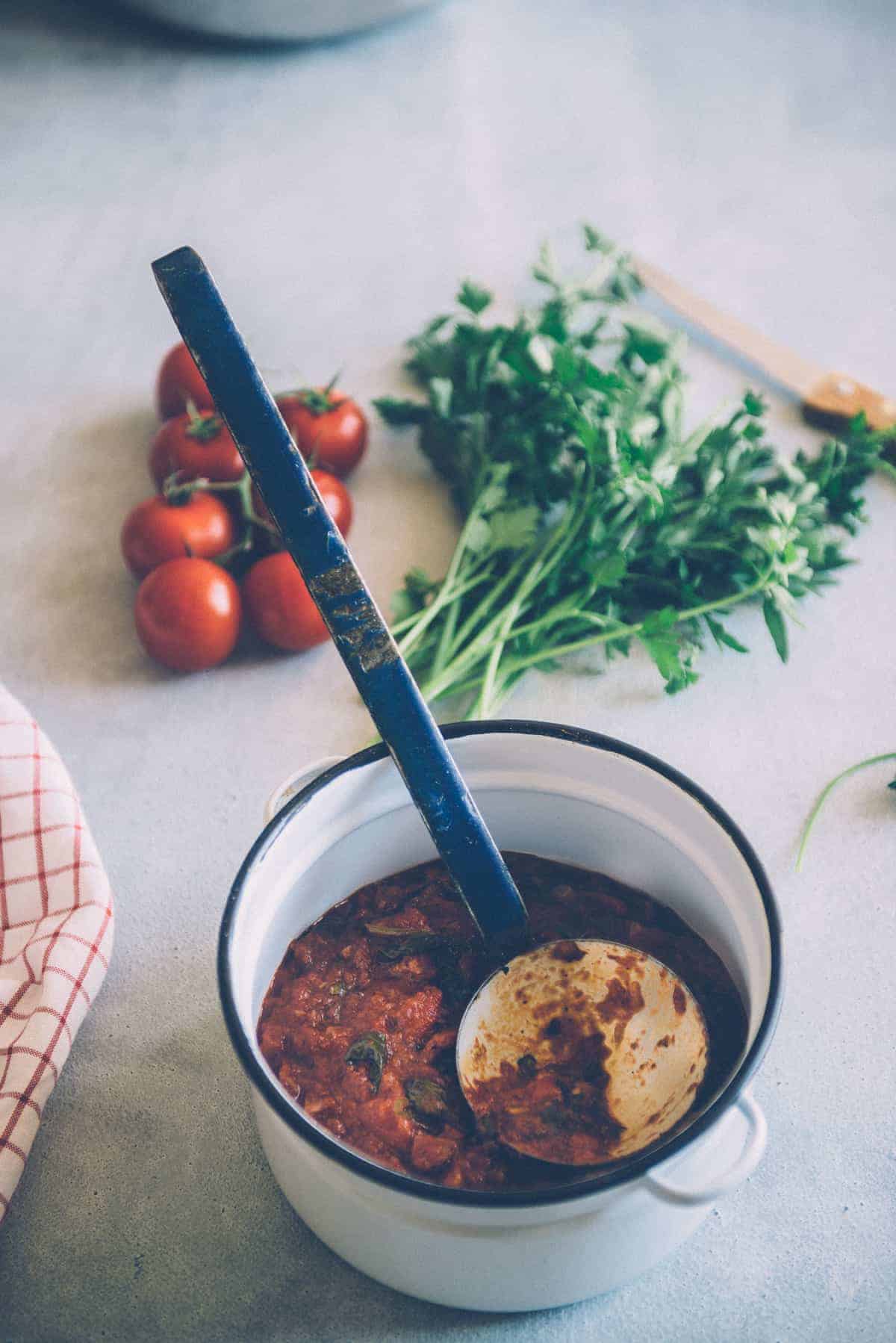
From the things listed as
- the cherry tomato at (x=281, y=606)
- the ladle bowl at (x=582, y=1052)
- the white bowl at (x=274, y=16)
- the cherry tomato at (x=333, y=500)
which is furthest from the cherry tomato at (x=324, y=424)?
the white bowl at (x=274, y=16)

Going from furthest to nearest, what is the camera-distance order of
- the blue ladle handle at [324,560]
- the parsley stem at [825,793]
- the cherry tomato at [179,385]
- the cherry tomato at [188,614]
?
the cherry tomato at [179,385] → the cherry tomato at [188,614] → the parsley stem at [825,793] → the blue ladle handle at [324,560]

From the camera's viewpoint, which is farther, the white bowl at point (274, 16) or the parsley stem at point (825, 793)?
the white bowl at point (274, 16)

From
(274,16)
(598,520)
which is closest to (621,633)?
(598,520)

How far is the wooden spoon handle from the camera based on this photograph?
1.48m

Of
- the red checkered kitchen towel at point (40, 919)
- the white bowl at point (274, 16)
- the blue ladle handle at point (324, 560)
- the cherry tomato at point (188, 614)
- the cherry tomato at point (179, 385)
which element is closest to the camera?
the blue ladle handle at point (324, 560)

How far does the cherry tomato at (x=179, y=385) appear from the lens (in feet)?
4.81

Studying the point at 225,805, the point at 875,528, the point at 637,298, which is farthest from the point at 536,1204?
the point at 637,298

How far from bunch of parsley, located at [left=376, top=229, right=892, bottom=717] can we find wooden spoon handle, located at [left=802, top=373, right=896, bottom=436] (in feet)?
0.18

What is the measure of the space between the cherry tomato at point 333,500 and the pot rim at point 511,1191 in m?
0.51

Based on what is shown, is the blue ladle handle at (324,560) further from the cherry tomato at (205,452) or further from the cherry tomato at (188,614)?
the cherry tomato at (205,452)

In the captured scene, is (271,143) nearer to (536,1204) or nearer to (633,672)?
(633,672)

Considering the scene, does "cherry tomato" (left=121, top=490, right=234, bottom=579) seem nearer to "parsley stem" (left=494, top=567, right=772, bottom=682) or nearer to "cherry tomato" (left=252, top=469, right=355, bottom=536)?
"cherry tomato" (left=252, top=469, right=355, bottom=536)

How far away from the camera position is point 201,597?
123 cm

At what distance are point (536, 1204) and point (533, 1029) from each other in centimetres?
22
